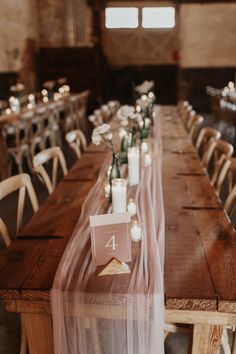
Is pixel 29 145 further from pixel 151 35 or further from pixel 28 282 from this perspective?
pixel 151 35

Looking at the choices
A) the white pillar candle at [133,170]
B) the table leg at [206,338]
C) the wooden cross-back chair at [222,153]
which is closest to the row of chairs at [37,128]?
the wooden cross-back chair at [222,153]

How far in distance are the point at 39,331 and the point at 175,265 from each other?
1.92 feet

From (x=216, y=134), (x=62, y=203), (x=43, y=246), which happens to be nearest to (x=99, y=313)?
(x=43, y=246)

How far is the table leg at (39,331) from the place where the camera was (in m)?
1.33

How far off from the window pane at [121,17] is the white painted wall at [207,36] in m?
1.49

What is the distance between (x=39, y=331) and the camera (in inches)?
53.5

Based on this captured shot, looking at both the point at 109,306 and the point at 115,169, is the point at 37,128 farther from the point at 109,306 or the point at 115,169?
the point at 109,306

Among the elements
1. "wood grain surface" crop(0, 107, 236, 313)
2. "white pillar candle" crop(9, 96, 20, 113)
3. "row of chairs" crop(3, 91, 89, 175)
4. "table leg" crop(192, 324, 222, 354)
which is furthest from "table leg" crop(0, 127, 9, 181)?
"table leg" crop(192, 324, 222, 354)

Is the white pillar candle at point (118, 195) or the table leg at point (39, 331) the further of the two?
the white pillar candle at point (118, 195)

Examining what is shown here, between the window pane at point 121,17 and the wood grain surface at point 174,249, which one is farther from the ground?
the window pane at point 121,17

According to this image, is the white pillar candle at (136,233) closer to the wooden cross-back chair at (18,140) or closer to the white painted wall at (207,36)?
the wooden cross-back chair at (18,140)

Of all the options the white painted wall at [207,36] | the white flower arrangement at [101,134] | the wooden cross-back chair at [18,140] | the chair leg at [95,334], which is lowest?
the chair leg at [95,334]

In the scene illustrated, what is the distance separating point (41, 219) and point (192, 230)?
0.75m

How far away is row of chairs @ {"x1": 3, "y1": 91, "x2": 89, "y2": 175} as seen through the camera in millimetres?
4637
